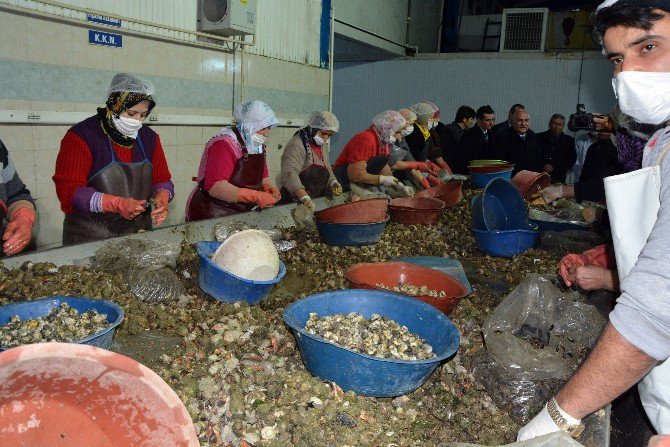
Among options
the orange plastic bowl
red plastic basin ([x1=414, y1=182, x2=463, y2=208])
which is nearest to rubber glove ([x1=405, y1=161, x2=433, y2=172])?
red plastic basin ([x1=414, y1=182, x2=463, y2=208])

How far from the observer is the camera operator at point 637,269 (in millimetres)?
1223

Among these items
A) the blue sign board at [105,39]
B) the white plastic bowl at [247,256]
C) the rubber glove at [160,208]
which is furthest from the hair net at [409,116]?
the white plastic bowl at [247,256]

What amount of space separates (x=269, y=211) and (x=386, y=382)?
282 cm

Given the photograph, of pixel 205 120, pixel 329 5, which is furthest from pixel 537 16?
pixel 205 120

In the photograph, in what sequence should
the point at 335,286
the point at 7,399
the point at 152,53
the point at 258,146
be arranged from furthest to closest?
the point at 152,53, the point at 258,146, the point at 335,286, the point at 7,399

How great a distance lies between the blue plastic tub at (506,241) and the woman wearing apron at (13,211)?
3.18 m

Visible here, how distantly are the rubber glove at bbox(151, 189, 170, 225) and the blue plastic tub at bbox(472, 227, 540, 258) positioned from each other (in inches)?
95.6

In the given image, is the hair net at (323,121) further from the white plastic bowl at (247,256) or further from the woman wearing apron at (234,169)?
the white plastic bowl at (247,256)

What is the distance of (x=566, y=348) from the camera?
239 centimetres

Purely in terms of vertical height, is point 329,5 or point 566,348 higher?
point 329,5

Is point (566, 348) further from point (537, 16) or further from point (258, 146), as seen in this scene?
point (537, 16)

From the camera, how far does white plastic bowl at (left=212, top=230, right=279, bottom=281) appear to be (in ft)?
9.19

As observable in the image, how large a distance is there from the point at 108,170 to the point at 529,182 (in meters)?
4.09

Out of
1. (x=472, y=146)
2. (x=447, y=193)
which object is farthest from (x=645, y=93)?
(x=472, y=146)
